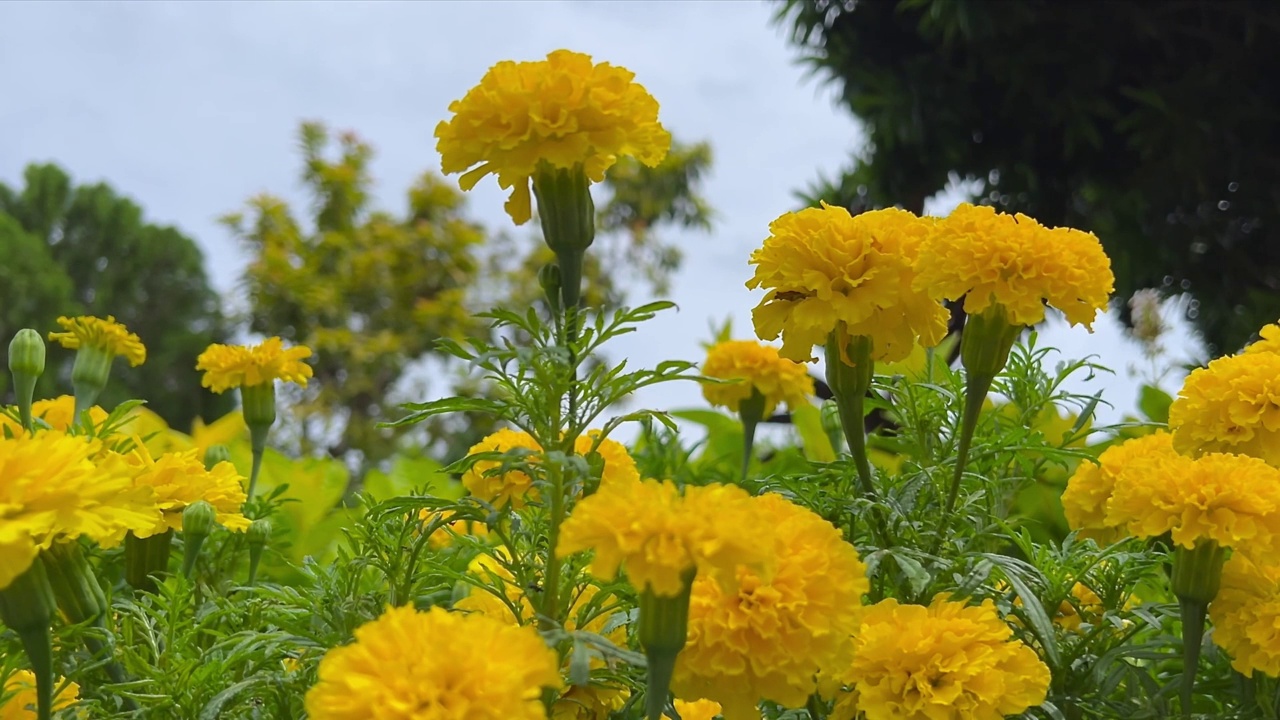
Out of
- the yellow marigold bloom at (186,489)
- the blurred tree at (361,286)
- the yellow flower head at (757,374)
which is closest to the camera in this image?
the yellow marigold bloom at (186,489)

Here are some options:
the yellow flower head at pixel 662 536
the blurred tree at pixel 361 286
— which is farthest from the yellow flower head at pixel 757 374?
the blurred tree at pixel 361 286

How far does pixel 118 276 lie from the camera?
37.5 feet

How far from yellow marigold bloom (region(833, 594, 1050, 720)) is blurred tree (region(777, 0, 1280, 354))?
321 centimetres

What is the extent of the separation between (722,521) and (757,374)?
644 mm

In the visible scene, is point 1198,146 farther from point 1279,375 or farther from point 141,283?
point 141,283

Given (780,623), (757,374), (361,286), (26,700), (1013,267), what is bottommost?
(26,700)

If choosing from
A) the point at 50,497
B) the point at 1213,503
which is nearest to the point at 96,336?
the point at 50,497

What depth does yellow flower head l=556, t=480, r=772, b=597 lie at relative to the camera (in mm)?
336

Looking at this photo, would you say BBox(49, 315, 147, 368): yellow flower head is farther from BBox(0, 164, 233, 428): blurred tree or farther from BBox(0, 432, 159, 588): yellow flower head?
BBox(0, 164, 233, 428): blurred tree

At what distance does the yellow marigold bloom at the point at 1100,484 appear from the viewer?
648 mm

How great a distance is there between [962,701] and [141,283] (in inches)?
510

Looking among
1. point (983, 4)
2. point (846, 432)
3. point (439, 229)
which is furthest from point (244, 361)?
point (439, 229)

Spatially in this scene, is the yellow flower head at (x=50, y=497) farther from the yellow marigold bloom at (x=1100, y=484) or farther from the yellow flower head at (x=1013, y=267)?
the yellow marigold bloom at (x=1100, y=484)

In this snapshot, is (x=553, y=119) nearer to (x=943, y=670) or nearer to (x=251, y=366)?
(x=943, y=670)
